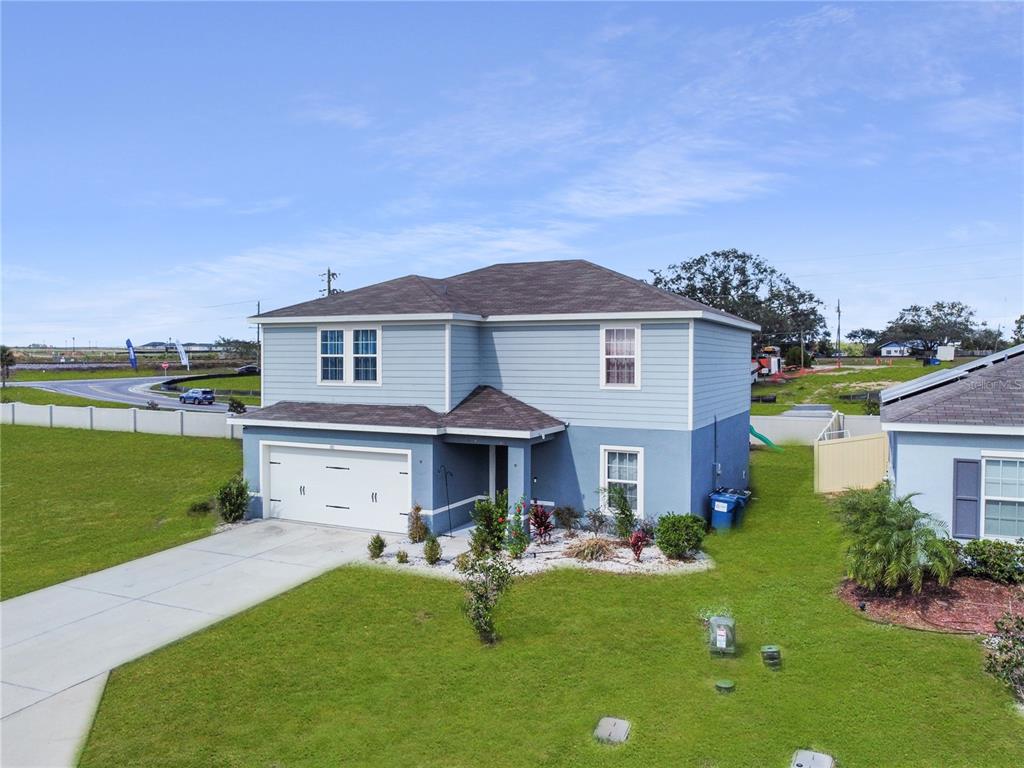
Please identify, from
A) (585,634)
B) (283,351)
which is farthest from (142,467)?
(585,634)

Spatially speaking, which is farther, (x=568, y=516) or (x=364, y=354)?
(x=364, y=354)

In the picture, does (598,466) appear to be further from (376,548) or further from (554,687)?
(554,687)

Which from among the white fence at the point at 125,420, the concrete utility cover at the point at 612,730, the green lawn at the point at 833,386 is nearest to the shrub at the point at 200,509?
the white fence at the point at 125,420

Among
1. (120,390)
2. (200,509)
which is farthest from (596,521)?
(120,390)

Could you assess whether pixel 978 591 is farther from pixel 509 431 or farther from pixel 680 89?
pixel 680 89

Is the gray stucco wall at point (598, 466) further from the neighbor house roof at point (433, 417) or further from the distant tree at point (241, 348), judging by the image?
the distant tree at point (241, 348)

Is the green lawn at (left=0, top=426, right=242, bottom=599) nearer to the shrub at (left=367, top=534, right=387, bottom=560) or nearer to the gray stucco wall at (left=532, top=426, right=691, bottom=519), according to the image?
the shrub at (left=367, top=534, right=387, bottom=560)

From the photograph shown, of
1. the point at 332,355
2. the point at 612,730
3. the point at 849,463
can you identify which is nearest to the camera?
the point at 612,730
